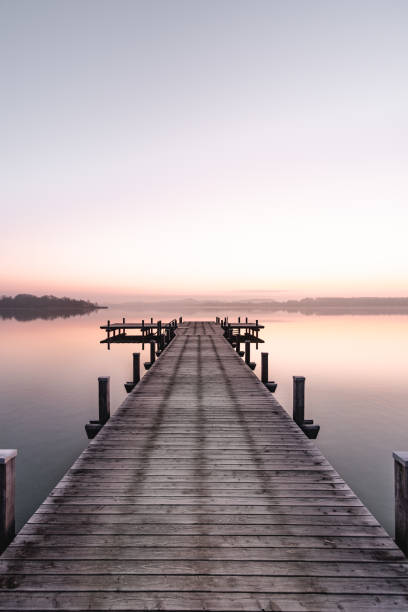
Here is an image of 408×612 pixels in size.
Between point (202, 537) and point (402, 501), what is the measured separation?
2495mm

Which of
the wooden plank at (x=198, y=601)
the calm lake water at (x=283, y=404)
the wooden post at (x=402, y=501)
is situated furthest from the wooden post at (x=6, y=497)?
the calm lake water at (x=283, y=404)

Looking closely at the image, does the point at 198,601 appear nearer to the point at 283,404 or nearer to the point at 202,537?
the point at 202,537

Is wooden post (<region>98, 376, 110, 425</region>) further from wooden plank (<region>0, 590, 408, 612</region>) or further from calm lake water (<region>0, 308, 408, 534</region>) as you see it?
wooden plank (<region>0, 590, 408, 612</region>)

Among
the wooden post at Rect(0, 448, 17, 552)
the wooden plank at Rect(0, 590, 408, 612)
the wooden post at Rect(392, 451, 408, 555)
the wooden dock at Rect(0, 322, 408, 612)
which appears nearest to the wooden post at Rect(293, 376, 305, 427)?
the wooden dock at Rect(0, 322, 408, 612)

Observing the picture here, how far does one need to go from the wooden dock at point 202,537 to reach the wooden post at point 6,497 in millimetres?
277

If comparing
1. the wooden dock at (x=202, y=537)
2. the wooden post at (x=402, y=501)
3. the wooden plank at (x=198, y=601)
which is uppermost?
the wooden post at (x=402, y=501)

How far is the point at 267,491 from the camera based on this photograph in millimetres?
5090

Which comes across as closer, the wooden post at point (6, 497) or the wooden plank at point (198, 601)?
the wooden plank at point (198, 601)

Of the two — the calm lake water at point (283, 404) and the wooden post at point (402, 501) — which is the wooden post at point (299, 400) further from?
the wooden post at point (402, 501)

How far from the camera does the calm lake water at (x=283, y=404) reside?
39.0 ft

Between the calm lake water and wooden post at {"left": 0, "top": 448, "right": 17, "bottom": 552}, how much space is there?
6.12m

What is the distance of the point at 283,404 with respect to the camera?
2041cm

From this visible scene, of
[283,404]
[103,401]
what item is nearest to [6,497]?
[103,401]

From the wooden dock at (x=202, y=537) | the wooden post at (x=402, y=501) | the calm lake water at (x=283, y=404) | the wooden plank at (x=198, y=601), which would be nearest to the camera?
the wooden plank at (x=198, y=601)
